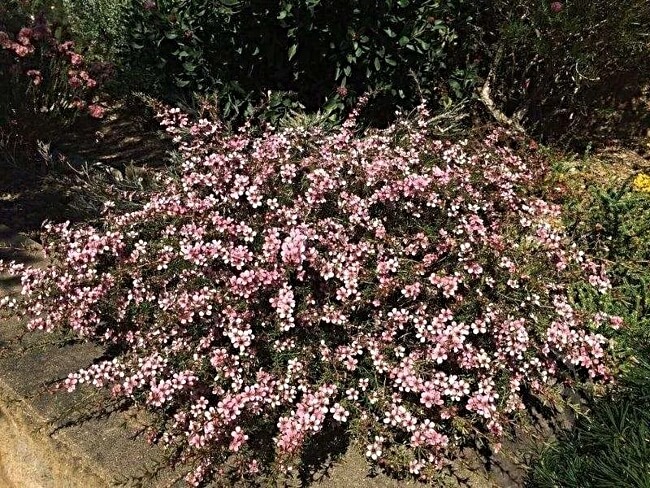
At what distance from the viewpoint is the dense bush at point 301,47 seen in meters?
3.79

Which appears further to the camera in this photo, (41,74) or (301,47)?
(41,74)

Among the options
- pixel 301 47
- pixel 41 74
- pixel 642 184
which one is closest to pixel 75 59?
pixel 41 74

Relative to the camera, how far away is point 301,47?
4.02 m

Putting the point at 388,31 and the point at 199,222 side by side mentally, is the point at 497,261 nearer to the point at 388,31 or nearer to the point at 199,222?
the point at 199,222

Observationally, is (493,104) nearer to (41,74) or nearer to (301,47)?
(301,47)

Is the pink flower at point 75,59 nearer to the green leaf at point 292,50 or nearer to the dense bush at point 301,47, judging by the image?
the dense bush at point 301,47

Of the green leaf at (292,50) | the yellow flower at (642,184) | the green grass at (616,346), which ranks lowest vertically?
the green grass at (616,346)

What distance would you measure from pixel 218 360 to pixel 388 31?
2.58 meters

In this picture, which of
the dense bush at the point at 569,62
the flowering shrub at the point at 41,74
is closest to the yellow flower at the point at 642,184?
the dense bush at the point at 569,62

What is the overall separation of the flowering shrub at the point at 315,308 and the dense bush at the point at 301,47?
3.97ft

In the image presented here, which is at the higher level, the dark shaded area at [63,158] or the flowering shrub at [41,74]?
the flowering shrub at [41,74]

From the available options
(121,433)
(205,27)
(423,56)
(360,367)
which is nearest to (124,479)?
(121,433)

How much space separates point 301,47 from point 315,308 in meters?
2.23

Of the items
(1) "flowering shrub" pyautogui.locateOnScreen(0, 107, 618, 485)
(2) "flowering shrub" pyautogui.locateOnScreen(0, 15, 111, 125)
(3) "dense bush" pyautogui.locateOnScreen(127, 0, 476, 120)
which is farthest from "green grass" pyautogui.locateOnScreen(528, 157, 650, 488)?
(2) "flowering shrub" pyautogui.locateOnScreen(0, 15, 111, 125)
